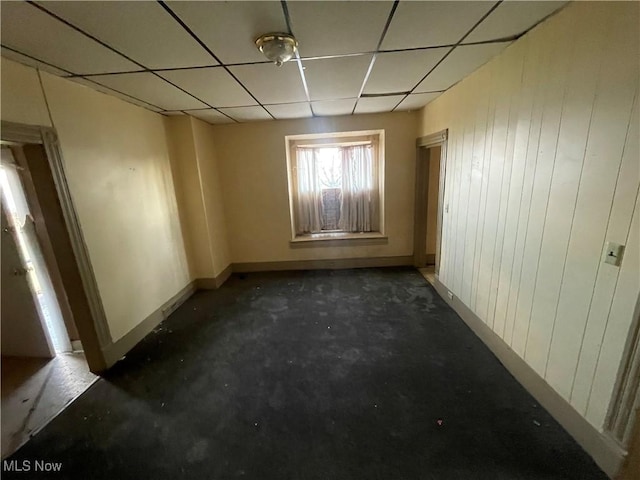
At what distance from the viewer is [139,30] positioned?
144cm

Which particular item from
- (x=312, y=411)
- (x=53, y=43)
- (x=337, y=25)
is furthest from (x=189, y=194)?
(x=312, y=411)

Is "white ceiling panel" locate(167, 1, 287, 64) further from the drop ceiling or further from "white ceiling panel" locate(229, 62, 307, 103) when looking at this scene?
"white ceiling panel" locate(229, 62, 307, 103)

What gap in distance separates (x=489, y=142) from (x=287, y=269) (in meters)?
3.33

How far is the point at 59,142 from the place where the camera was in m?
2.00

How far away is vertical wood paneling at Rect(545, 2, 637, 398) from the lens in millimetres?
1240

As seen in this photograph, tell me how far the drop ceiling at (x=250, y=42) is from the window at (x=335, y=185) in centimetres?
171

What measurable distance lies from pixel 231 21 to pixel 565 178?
2071 millimetres

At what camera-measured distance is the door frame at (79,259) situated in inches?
71.8

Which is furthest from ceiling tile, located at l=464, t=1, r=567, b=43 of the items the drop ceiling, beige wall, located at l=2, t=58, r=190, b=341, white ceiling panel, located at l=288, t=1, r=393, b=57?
beige wall, located at l=2, t=58, r=190, b=341

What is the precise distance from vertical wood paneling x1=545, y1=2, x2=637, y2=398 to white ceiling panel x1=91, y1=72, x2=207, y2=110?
2849 mm

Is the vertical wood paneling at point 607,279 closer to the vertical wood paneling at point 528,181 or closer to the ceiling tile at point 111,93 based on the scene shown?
the vertical wood paneling at point 528,181

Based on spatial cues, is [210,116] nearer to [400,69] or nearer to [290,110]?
[290,110]

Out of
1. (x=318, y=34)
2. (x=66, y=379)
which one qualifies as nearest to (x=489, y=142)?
(x=318, y=34)

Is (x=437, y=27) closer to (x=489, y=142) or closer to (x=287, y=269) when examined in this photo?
(x=489, y=142)
